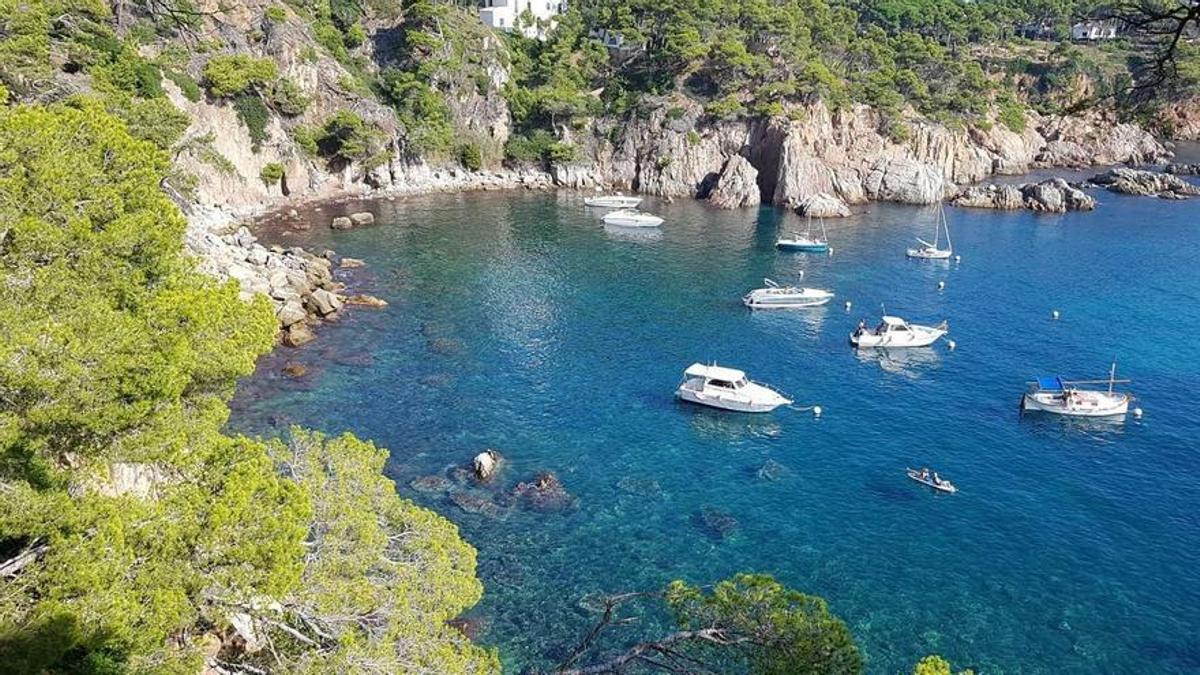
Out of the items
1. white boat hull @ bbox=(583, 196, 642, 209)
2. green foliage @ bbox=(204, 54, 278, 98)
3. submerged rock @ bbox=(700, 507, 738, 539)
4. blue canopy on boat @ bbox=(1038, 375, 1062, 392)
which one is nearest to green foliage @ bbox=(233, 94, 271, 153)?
green foliage @ bbox=(204, 54, 278, 98)

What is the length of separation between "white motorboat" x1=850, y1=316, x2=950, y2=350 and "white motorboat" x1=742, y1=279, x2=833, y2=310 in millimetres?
6705

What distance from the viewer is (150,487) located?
17031mm

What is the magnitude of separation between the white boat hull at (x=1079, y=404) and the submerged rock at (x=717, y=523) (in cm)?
2095

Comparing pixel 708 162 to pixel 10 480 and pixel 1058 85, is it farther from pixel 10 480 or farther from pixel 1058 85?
pixel 10 480

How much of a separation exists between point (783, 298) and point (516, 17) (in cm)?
7952

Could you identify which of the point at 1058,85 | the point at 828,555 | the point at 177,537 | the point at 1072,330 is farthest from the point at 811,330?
the point at 1058,85

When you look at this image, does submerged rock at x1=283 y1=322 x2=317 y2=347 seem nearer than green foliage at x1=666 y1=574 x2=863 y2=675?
No

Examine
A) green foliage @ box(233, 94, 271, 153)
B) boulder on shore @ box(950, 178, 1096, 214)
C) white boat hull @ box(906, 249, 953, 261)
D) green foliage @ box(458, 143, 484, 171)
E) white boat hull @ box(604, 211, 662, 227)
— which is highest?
green foliage @ box(233, 94, 271, 153)

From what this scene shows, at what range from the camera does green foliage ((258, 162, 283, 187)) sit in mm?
79812

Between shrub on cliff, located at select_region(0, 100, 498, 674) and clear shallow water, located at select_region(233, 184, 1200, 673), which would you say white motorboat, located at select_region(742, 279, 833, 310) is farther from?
shrub on cliff, located at select_region(0, 100, 498, 674)

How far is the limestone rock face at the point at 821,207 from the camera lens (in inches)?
3430

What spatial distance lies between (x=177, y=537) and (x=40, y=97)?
47.6 meters

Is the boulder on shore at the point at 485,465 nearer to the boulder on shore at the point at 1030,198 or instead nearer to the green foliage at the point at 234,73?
the green foliage at the point at 234,73

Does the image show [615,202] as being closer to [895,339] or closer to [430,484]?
[895,339]
